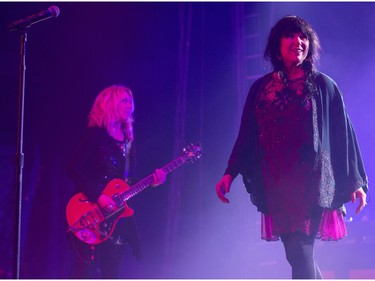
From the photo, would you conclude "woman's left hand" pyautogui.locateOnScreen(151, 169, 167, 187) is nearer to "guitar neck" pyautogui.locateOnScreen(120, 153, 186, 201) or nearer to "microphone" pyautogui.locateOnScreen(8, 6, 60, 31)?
"guitar neck" pyautogui.locateOnScreen(120, 153, 186, 201)

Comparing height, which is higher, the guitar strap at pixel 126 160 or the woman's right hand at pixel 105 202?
the guitar strap at pixel 126 160

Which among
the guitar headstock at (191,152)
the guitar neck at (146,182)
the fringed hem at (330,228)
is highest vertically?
the guitar headstock at (191,152)

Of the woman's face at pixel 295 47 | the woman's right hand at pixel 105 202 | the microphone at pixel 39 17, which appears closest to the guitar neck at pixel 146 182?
the woman's right hand at pixel 105 202

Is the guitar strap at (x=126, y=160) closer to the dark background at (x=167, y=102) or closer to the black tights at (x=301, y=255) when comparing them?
the dark background at (x=167, y=102)

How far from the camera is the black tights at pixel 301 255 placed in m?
2.10

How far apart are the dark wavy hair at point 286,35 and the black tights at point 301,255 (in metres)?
0.83

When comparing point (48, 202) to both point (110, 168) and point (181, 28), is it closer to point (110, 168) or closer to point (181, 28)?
point (110, 168)

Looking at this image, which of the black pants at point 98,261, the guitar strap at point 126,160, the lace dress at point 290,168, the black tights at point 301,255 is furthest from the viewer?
the guitar strap at point 126,160

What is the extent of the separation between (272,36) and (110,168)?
1788 millimetres

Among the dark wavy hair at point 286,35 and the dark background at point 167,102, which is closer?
the dark wavy hair at point 286,35

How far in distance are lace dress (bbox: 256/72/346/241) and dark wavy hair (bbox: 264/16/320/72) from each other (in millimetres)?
142

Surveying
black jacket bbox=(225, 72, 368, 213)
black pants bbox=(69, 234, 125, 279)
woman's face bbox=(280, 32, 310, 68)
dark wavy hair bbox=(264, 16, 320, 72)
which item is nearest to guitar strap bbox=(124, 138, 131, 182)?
black pants bbox=(69, 234, 125, 279)

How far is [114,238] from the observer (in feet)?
12.0

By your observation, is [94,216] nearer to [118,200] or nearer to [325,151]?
[118,200]
